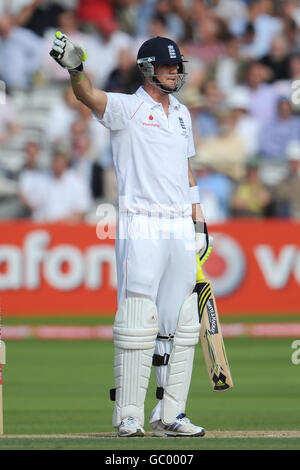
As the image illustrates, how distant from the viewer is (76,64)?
602 centimetres

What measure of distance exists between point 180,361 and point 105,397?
275cm

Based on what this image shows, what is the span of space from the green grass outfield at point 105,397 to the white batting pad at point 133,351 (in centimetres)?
25

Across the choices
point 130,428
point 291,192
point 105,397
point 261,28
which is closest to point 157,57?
point 130,428

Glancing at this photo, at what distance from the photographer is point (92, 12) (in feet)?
55.5

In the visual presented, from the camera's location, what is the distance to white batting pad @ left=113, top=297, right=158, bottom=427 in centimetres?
632

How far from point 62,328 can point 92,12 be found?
5569mm

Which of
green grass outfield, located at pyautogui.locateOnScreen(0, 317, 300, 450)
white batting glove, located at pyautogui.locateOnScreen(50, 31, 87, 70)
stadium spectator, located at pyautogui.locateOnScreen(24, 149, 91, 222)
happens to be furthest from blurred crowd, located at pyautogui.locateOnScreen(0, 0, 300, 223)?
white batting glove, located at pyautogui.locateOnScreen(50, 31, 87, 70)

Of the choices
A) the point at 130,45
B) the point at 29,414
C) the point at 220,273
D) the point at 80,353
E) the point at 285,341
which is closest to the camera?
the point at 29,414

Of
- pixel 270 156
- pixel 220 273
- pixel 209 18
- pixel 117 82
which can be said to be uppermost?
pixel 209 18

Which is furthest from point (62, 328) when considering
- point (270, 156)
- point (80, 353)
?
point (270, 156)

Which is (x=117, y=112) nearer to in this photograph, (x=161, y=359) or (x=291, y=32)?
(x=161, y=359)

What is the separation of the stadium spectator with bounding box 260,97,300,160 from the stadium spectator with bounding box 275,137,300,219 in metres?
0.55
